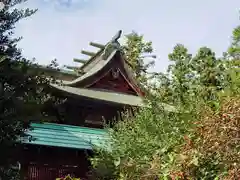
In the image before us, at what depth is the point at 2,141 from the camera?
7.12 m

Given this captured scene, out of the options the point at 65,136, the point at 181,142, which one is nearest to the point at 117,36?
the point at 65,136

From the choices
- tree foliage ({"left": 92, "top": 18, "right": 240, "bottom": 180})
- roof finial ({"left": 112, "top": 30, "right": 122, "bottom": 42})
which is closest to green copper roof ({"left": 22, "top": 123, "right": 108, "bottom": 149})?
tree foliage ({"left": 92, "top": 18, "right": 240, "bottom": 180})

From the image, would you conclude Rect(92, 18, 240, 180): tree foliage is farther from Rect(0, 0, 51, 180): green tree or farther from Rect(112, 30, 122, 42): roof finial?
Rect(112, 30, 122, 42): roof finial

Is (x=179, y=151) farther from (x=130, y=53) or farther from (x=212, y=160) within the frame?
(x=130, y=53)

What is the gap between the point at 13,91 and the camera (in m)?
7.43

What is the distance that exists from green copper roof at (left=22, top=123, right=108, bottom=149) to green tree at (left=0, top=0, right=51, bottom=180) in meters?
3.21

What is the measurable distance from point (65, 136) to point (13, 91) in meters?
4.56

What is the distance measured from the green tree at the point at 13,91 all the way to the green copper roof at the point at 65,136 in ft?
10.5

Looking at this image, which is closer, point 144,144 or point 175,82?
point 144,144

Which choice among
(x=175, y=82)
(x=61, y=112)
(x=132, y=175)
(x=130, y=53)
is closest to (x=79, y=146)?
(x=61, y=112)

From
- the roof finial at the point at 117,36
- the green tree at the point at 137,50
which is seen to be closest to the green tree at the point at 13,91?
the roof finial at the point at 117,36

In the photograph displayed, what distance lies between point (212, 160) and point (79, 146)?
17.1 feet

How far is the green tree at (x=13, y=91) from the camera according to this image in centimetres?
720

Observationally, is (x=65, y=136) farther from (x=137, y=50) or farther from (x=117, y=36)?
(x=137, y=50)
